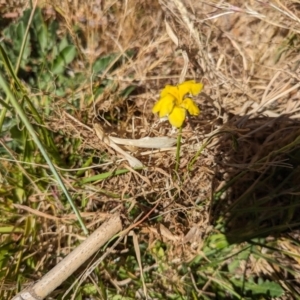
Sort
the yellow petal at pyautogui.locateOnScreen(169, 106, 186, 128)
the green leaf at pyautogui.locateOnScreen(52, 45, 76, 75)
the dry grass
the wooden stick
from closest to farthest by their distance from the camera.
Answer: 1. the yellow petal at pyautogui.locateOnScreen(169, 106, 186, 128)
2. the wooden stick
3. the dry grass
4. the green leaf at pyautogui.locateOnScreen(52, 45, 76, 75)

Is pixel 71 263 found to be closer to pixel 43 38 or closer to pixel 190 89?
pixel 190 89

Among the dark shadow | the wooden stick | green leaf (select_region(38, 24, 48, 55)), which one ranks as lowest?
the dark shadow

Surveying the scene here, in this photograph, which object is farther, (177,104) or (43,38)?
(43,38)

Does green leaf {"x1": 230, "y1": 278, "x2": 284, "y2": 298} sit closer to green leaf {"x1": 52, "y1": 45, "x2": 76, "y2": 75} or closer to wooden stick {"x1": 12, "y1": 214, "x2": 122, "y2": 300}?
wooden stick {"x1": 12, "y1": 214, "x2": 122, "y2": 300}

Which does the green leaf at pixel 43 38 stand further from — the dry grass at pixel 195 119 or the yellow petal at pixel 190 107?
the yellow petal at pixel 190 107

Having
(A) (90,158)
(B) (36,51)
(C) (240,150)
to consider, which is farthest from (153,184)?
(B) (36,51)

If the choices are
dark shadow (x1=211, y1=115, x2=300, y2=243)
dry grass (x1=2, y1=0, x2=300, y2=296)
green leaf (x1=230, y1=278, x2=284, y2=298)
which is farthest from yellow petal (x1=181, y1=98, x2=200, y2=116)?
green leaf (x1=230, y1=278, x2=284, y2=298)

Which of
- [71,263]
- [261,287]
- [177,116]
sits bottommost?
[261,287]

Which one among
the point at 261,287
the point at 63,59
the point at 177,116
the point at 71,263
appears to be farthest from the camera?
the point at 63,59

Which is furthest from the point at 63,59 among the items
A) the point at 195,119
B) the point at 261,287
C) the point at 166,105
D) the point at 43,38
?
the point at 261,287
